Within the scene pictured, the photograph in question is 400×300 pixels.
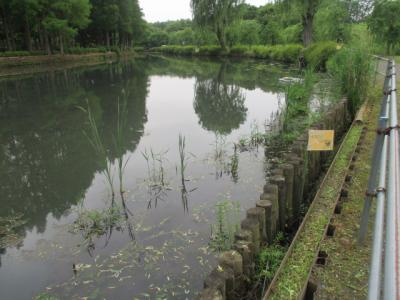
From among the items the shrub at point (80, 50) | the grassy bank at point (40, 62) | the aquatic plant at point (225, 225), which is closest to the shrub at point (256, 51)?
the shrub at point (80, 50)

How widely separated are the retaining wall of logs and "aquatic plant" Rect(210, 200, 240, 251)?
0.53m

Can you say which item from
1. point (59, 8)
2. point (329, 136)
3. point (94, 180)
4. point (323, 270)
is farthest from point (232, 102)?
point (59, 8)

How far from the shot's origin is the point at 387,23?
18.6 metres

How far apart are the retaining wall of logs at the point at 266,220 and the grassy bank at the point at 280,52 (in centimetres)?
756

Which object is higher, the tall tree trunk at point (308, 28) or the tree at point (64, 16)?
the tree at point (64, 16)

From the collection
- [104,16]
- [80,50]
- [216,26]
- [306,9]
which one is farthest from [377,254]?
[104,16]

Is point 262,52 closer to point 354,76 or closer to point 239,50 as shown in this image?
point 239,50

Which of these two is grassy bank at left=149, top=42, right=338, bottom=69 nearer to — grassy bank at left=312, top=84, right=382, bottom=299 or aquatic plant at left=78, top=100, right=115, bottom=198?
aquatic plant at left=78, top=100, right=115, bottom=198

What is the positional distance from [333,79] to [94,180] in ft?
20.7

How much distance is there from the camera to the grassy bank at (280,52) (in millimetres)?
17422

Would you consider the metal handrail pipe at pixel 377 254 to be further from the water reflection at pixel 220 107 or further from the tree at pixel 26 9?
the tree at pixel 26 9

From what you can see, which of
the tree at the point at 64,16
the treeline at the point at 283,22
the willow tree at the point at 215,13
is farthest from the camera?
the willow tree at the point at 215,13

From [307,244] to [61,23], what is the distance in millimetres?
32089

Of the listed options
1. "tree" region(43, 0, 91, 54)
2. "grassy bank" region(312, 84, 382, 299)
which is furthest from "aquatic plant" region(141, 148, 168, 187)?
"tree" region(43, 0, 91, 54)
